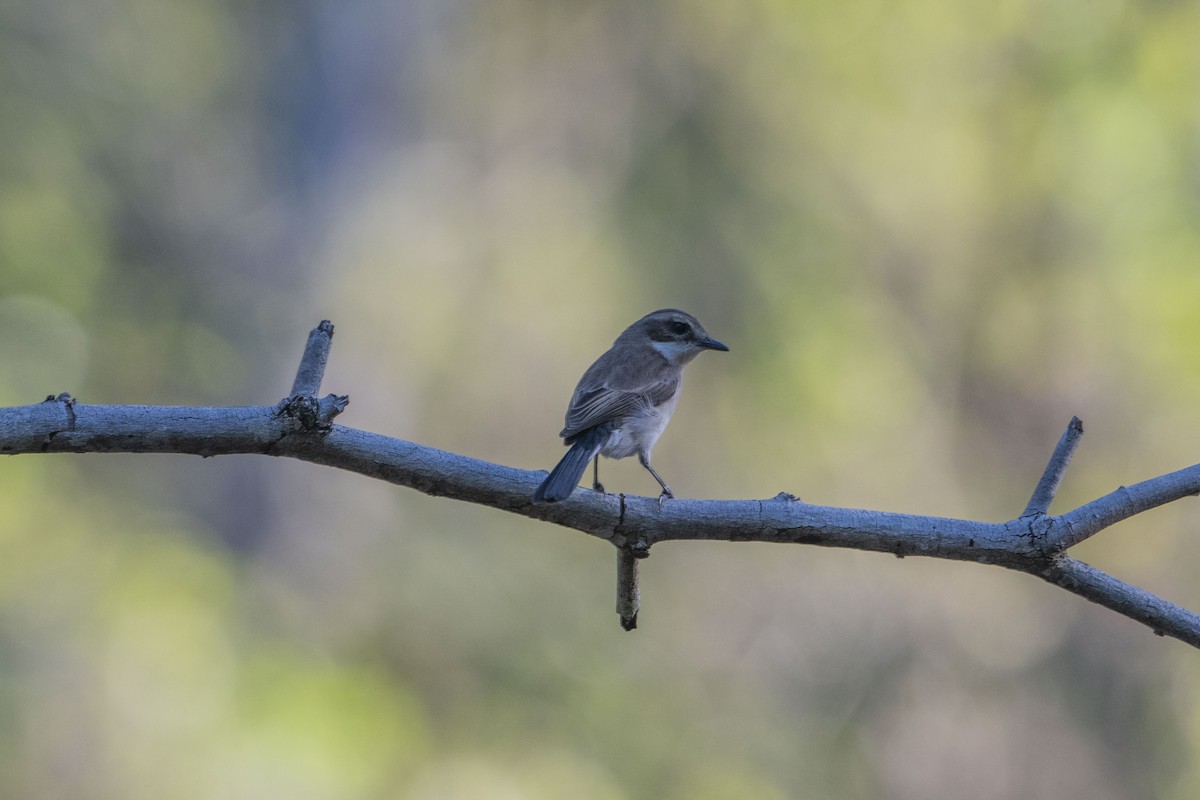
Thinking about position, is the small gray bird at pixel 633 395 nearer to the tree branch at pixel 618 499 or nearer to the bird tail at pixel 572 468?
the bird tail at pixel 572 468

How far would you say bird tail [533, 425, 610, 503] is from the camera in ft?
8.99

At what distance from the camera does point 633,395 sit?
452cm

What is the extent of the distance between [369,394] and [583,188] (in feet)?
11.2

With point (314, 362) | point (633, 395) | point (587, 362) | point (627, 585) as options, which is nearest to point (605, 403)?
point (633, 395)

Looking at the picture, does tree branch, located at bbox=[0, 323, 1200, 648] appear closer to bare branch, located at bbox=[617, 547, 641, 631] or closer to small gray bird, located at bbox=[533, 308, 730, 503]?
bare branch, located at bbox=[617, 547, 641, 631]

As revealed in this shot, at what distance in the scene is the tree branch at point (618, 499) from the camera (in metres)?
2.53

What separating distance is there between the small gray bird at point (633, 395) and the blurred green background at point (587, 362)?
12.9ft

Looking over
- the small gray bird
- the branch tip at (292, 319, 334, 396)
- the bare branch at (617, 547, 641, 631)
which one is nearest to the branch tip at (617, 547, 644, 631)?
the bare branch at (617, 547, 641, 631)

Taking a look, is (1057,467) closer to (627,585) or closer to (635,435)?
(627,585)

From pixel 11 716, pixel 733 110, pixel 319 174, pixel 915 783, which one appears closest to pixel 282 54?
pixel 319 174

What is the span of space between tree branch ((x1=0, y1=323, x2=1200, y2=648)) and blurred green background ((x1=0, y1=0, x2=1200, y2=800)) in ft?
17.2

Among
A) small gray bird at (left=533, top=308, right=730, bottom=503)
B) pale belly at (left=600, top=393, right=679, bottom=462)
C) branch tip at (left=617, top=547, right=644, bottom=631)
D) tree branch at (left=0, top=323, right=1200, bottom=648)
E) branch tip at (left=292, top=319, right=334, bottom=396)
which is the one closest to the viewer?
tree branch at (left=0, top=323, right=1200, bottom=648)

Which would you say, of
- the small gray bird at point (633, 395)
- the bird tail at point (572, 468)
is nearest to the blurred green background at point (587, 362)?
the small gray bird at point (633, 395)

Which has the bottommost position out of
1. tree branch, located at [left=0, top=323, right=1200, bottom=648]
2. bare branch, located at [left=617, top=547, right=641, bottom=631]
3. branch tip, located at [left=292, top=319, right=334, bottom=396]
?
bare branch, located at [left=617, top=547, right=641, bottom=631]
